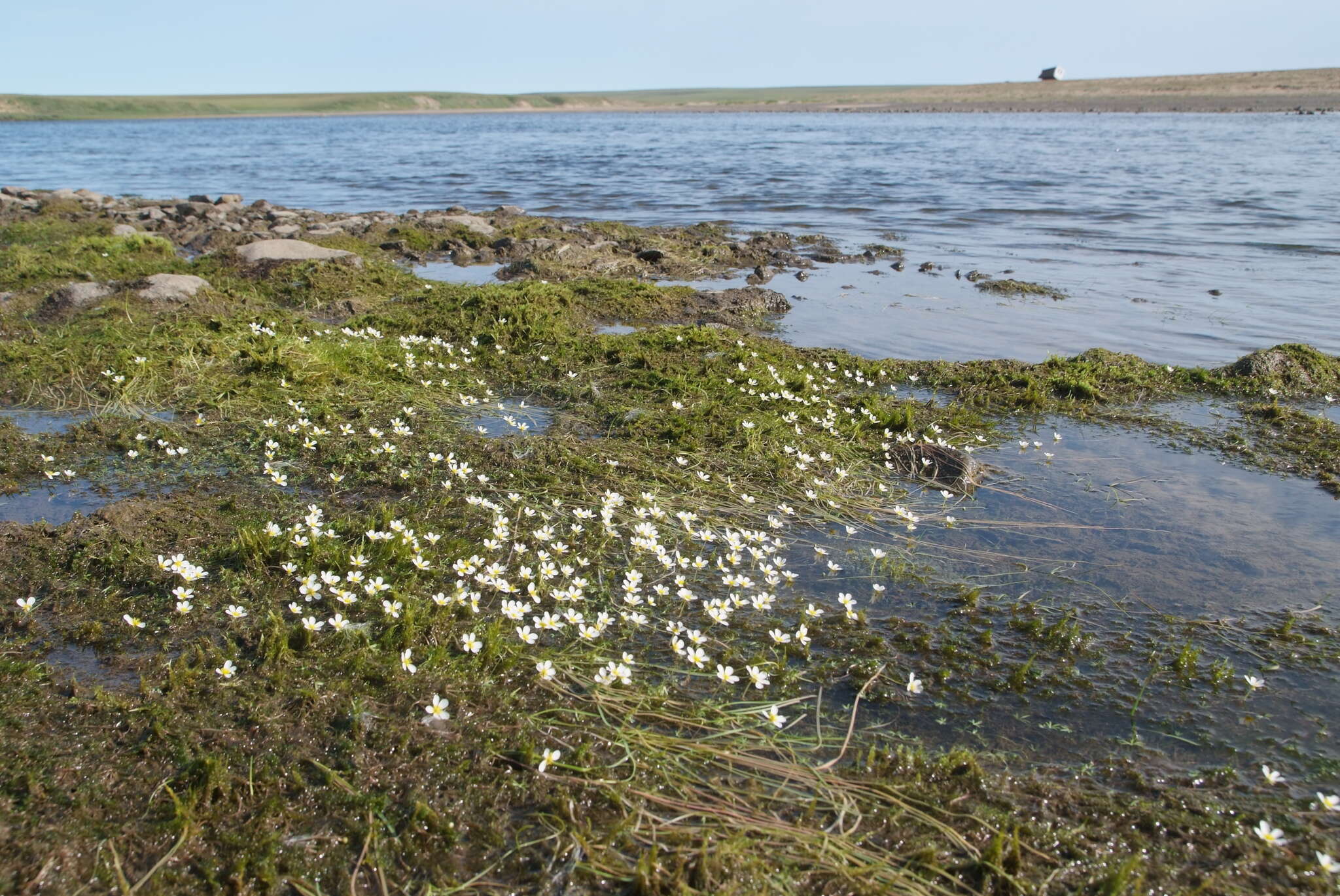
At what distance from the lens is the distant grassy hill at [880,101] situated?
9225 centimetres

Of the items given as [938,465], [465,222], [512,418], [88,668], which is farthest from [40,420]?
[465,222]

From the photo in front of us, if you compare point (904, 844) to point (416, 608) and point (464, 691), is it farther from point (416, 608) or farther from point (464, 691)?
point (416, 608)

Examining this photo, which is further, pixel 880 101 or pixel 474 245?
pixel 880 101

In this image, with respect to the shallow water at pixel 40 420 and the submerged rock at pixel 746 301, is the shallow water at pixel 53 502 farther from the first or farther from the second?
the submerged rock at pixel 746 301

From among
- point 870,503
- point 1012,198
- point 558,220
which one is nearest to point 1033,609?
point 870,503

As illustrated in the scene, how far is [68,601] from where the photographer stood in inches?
196

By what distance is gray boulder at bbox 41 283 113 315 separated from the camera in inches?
444

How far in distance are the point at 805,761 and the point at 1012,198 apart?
1107 inches

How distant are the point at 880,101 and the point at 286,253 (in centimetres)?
15442

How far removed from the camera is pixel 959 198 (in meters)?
28.5

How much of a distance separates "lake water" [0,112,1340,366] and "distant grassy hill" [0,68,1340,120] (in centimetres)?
2582

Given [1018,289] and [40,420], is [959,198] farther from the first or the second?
[40,420]

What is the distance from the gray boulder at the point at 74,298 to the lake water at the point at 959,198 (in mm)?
9650

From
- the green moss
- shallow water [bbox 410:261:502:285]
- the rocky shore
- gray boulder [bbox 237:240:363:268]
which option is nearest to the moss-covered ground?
the rocky shore
